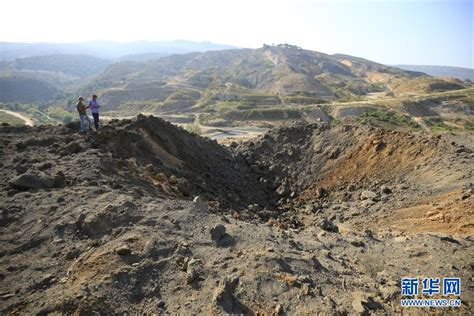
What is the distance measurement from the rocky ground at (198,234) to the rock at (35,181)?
3 centimetres

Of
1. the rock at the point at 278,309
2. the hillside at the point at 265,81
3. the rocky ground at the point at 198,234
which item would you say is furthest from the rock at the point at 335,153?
the hillside at the point at 265,81

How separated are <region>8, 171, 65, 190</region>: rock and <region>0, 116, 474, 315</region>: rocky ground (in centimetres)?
3

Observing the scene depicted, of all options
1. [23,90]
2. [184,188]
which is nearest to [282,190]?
[184,188]

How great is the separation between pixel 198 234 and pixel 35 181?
4474mm

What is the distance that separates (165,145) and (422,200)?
1025 centimetres

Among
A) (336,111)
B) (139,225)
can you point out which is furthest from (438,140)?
(336,111)

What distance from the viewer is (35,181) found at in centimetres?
859

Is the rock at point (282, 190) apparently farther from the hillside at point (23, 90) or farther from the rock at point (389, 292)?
the hillside at point (23, 90)

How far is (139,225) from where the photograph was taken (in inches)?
288

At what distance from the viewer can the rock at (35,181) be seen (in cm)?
850

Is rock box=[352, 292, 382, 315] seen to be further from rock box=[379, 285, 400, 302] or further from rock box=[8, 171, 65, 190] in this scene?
rock box=[8, 171, 65, 190]

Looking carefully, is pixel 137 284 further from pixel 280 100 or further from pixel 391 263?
pixel 280 100

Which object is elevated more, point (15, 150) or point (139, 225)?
point (15, 150)

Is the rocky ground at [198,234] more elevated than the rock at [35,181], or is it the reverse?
the rock at [35,181]
